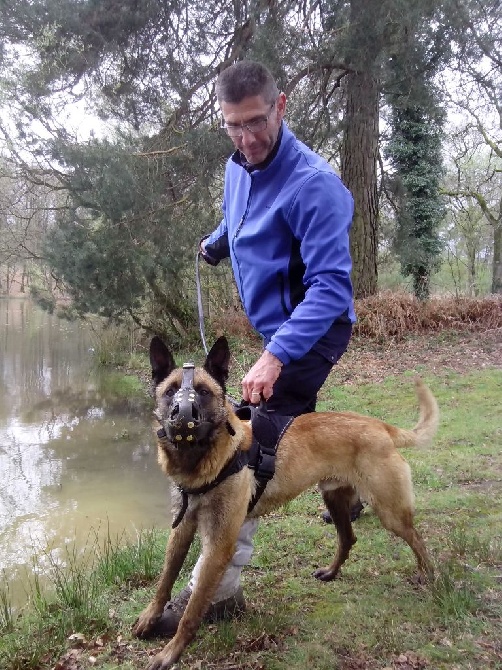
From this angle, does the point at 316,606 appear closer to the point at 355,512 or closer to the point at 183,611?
the point at 183,611

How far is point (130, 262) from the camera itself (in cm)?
1260

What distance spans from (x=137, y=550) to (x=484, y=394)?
700 cm

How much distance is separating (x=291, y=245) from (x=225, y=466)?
117 centimetres

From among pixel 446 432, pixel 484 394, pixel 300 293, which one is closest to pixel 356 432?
pixel 300 293

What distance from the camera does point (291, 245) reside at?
282 centimetres

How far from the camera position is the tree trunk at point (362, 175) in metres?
13.1

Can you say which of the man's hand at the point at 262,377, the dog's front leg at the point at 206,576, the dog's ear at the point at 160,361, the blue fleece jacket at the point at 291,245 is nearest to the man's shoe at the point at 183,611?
the dog's front leg at the point at 206,576

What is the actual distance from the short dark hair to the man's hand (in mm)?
1197

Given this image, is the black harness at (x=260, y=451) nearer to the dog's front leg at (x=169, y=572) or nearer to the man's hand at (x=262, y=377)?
the dog's front leg at (x=169, y=572)

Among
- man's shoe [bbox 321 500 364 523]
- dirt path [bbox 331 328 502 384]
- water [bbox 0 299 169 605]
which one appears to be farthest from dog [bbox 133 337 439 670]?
dirt path [bbox 331 328 502 384]

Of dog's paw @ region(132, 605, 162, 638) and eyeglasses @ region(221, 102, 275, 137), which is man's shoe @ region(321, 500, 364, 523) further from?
eyeglasses @ region(221, 102, 275, 137)

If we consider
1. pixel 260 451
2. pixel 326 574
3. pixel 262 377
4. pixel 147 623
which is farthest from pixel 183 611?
pixel 262 377

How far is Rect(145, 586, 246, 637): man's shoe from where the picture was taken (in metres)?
3.07

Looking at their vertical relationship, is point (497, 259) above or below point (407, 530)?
above
